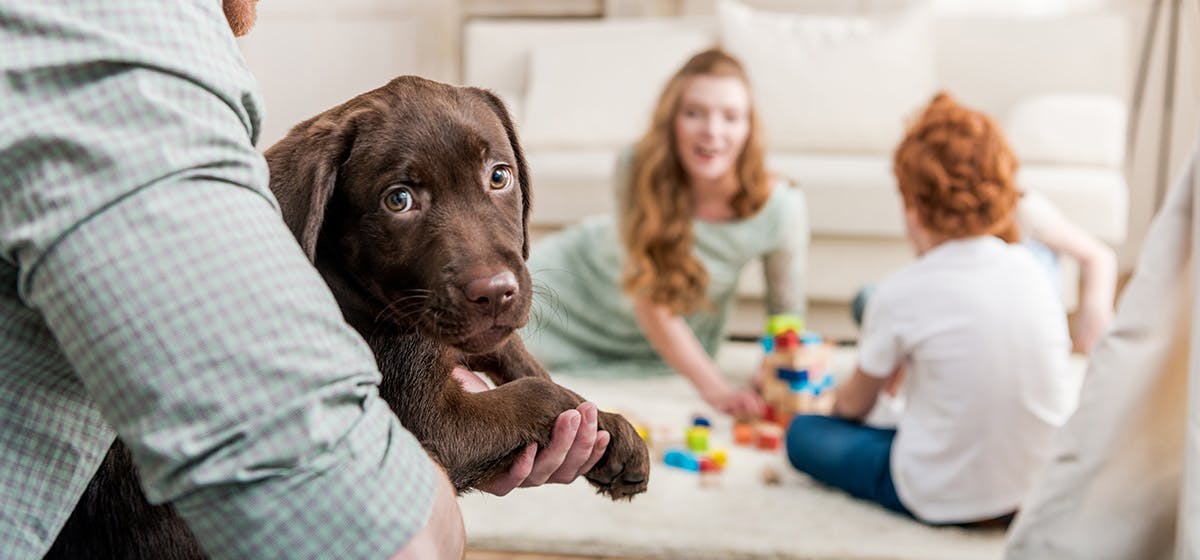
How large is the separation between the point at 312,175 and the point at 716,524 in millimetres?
1667

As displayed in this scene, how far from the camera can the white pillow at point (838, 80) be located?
386cm

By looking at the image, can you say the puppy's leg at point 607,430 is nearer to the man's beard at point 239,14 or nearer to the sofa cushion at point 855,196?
the man's beard at point 239,14

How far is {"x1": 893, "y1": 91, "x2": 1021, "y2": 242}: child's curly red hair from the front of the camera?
7.09 feet

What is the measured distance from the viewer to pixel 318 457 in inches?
17.7

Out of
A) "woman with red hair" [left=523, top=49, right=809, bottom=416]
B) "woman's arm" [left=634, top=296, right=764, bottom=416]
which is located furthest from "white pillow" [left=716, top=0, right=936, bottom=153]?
"woman's arm" [left=634, top=296, right=764, bottom=416]

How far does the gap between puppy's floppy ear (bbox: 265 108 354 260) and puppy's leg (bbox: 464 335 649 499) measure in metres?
0.15

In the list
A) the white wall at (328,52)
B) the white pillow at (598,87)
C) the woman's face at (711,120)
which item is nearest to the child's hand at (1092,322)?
the woman's face at (711,120)

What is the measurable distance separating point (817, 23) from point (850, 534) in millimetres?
2417

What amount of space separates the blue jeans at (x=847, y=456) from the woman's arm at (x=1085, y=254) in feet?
2.62

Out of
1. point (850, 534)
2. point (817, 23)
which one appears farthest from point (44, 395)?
point (817, 23)

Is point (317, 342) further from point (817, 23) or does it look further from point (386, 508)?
point (817, 23)

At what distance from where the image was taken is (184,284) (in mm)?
429

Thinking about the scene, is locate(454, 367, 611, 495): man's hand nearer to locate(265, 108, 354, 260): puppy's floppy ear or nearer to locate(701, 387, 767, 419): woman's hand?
Answer: locate(265, 108, 354, 260): puppy's floppy ear

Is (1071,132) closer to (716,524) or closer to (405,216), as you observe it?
(716,524)
